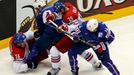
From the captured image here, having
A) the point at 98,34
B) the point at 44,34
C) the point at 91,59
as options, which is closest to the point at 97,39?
the point at 98,34

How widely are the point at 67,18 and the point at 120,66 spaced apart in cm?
81

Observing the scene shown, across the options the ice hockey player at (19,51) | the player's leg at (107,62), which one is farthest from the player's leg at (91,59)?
the ice hockey player at (19,51)

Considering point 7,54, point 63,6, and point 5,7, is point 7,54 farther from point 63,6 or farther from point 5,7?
point 63,6

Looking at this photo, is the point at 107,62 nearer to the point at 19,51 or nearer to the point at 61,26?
the point at 61,26

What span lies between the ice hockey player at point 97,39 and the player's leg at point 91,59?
0.22m

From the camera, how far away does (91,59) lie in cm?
522

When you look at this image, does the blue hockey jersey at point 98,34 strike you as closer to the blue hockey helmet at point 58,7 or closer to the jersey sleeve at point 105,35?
the jersey sleeve at point 105,35

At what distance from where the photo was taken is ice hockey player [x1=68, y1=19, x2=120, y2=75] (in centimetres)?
473

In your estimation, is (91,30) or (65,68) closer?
(91,30)

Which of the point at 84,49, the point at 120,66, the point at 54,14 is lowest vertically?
the point at 120,66

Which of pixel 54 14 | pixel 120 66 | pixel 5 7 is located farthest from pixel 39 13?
pixel 120 66

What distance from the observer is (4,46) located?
5.70 meters

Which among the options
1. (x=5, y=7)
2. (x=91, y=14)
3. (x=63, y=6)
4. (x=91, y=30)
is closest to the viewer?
(x=91, y=30)

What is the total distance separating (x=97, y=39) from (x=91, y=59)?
0.48 metres
